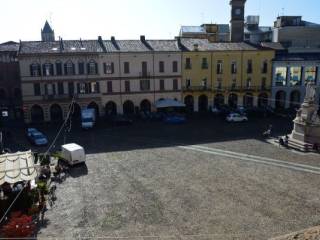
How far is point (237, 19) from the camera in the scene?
56.8m

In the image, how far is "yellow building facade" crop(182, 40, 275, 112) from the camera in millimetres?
50688

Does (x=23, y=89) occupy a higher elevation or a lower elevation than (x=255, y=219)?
higher

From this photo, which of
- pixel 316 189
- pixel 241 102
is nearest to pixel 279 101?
pixel 241 102

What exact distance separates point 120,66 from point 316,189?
111 feet

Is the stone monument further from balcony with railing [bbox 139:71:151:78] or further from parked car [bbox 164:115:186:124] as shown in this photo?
balcony with railing [bbox 139:71:151:78]

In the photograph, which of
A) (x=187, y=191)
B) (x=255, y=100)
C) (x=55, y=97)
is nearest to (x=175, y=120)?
(x=255, y=100)

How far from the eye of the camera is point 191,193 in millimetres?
20734

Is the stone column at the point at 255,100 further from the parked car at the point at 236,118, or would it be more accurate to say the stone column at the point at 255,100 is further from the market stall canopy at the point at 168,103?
the market stall canopy at the point at 168,103

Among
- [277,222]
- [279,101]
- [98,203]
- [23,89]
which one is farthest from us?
[279,101]

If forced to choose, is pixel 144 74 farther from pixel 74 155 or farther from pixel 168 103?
pixel 74 155

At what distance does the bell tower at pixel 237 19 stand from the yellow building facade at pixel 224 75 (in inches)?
200

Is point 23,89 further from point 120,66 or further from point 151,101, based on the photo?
point 151,101

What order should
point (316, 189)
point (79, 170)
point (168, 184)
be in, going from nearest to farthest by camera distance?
point (316, 189) → point (168, 184) → point (79, 170)

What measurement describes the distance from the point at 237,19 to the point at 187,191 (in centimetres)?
4385
